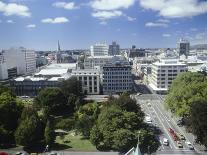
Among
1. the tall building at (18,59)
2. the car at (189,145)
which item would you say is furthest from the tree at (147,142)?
the tall building at (18,59)

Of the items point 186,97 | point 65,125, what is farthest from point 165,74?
point 65,125

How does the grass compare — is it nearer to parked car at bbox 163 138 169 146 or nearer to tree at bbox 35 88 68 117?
parked car at bbox 163 138 169 146

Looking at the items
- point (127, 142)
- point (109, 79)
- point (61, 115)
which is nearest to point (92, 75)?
point (109, 79)

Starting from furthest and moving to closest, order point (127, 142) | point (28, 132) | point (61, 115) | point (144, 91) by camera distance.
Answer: point (144, 91) → point (61, 115) → point (28, 132) → point (127, 142)

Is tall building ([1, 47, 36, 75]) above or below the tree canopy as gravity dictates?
above

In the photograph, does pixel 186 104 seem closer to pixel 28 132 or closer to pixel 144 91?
pixel 28 132

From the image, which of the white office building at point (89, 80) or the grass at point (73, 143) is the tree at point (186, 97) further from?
the white office building at point (89, 80)

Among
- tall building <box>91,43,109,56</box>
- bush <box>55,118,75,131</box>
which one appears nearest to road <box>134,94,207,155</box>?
bush <box>55,118,75,131</box>
